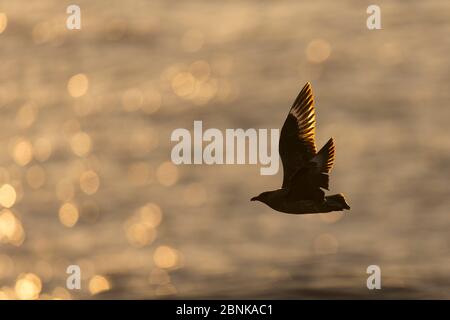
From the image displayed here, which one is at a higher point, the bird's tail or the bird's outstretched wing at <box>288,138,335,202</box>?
the bird's outstretched wing at <box>288,138,335,202</box>

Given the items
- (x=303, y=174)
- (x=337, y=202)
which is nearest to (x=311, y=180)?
(x=303, y=174)

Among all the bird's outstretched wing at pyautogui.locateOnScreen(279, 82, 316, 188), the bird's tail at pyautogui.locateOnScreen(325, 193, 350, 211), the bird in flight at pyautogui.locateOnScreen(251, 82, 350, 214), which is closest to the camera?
the bird's tail at pyautogui.locateOnScreen(325, 193, 350, 211)

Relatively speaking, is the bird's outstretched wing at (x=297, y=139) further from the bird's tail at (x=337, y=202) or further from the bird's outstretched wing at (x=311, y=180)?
the bird's tail at (x=337, y=202)

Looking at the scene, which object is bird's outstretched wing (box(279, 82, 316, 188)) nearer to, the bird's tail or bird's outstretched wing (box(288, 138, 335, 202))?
bird's outstretched wing (box(288, 138, 335, 202))

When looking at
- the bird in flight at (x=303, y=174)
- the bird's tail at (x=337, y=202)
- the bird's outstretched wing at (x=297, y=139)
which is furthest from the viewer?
the bird's outstretched wing at (x=297, y=139)

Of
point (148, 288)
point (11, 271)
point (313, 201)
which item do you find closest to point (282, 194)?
point (313, 201)

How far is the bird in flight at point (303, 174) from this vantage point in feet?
36.1

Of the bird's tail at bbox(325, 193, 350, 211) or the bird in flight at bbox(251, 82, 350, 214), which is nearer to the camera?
the bird's tail at bbox(325, 193, 350, 211)

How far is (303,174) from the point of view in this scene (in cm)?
1106

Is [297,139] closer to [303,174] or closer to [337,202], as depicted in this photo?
[303,174]

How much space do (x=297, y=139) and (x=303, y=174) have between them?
1.30 ft

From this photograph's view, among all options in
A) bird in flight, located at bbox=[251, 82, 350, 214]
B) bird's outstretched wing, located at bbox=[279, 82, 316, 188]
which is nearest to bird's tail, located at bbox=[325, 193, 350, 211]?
bird in flight, located at bbox=[251, 82, 350, 214]

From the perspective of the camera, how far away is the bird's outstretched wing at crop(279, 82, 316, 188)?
11156mm

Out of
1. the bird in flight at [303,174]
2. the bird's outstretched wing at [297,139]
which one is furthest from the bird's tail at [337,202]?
the bird's outstretched wing at [297,139]
